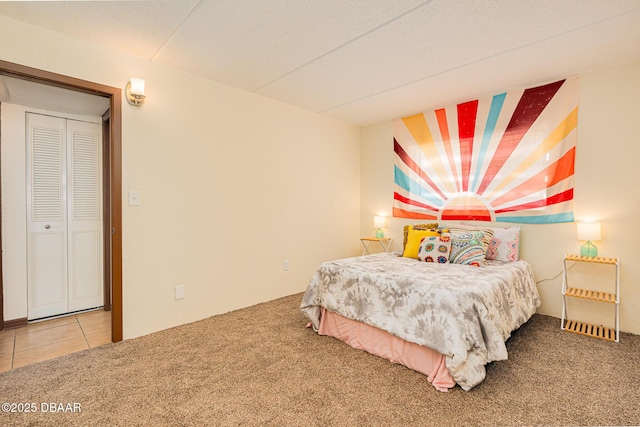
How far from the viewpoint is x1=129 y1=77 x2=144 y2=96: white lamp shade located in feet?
8.13

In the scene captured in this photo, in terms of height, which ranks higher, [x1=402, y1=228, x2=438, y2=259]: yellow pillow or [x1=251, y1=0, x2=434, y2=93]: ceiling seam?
[x1=251, y1=0, x2=434, y2=93]: ceiling seam

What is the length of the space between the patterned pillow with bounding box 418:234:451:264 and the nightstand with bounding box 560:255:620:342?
1.04 metres

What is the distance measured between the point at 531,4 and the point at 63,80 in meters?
3.27

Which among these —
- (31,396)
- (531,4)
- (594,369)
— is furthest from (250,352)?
(531,4)

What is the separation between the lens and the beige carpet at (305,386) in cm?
163

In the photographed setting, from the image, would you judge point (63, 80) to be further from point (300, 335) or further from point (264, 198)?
point (300, 335)

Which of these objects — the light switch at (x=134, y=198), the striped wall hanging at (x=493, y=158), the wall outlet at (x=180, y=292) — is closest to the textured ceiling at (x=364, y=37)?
the striped wall hanging at (x=493, y=158)

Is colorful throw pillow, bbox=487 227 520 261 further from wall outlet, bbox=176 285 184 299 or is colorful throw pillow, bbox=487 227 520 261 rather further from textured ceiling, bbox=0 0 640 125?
wall outlet, bbox=176 285 184 299

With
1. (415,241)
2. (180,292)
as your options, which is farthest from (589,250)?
(180,292)

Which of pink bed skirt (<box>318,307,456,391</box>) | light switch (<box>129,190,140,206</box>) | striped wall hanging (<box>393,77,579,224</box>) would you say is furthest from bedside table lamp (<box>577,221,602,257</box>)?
light switch (<box>129,190,140,206</box>)

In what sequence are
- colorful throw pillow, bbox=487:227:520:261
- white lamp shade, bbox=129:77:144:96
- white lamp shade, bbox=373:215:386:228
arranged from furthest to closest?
white lamp shade, bbox=373:215:386:228 < colorful throw pillow, bbox=487:227:520:261 < white lamp shade, bbox=129:77:144:96

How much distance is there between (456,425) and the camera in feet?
5.13

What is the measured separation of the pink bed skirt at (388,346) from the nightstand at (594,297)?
65.0 inches

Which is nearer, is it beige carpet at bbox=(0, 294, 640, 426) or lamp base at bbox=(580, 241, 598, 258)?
beige carpet at bbox=(0, 294, 640, 426)
